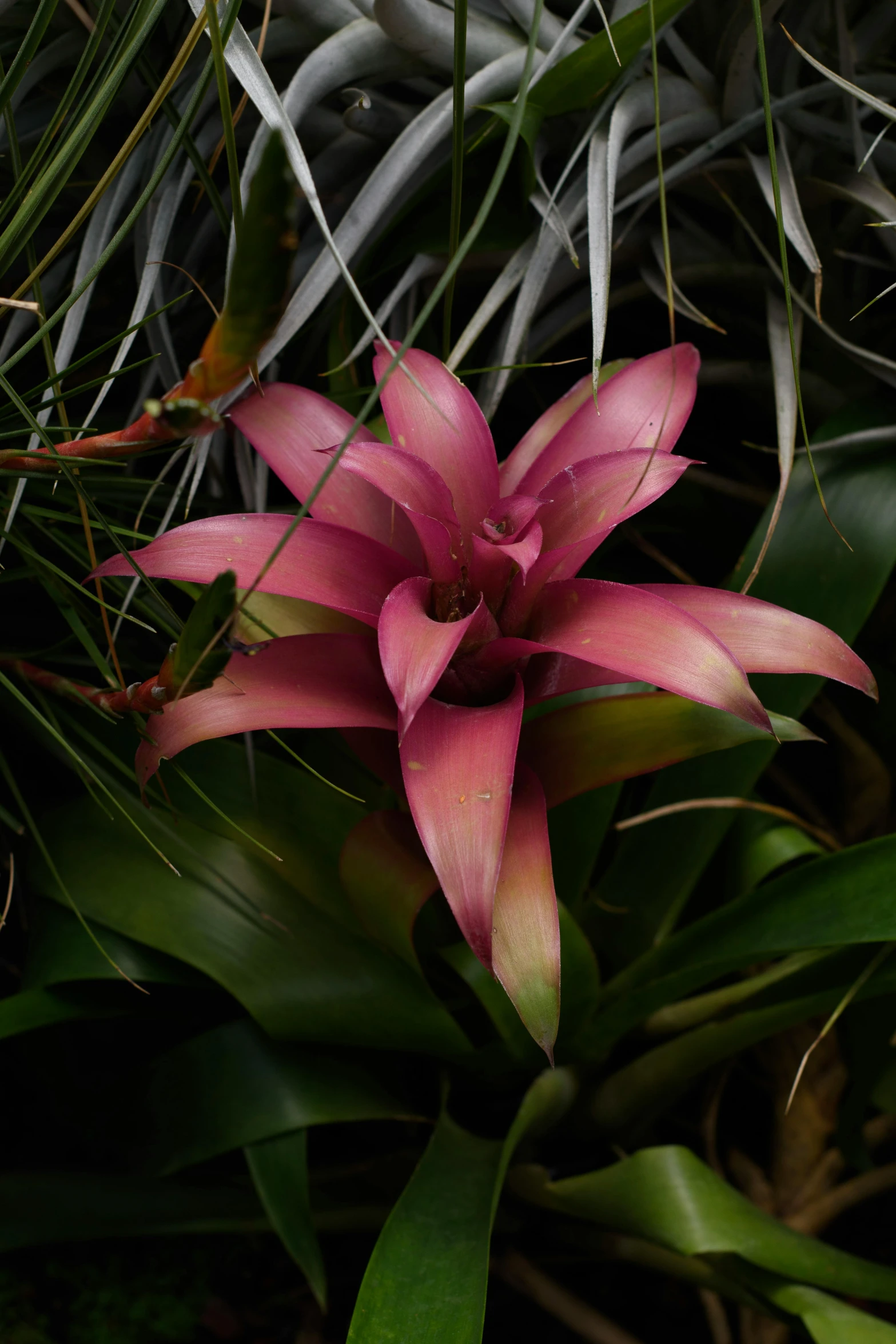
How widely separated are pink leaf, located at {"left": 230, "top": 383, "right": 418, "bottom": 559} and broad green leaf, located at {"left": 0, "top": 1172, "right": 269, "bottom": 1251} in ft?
1.90

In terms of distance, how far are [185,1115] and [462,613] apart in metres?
0.48

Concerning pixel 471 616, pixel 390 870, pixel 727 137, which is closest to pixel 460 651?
pixel 471 616

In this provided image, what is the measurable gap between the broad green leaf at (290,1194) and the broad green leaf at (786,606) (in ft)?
1.05

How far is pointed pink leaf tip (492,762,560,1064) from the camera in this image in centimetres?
44

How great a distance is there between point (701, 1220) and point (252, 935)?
39cm

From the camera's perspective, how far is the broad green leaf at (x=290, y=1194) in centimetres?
64

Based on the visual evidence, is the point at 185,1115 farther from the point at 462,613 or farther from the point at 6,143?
the point at 6,143

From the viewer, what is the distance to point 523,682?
1.81ft

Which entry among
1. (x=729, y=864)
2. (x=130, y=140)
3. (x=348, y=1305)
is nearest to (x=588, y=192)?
(x=130, y=140)

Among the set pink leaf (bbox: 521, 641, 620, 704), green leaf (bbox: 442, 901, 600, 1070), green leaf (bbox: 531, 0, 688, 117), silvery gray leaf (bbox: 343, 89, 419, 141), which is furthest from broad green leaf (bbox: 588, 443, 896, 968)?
silvery gray leaf (bbox: 343, 89, 419, 141)

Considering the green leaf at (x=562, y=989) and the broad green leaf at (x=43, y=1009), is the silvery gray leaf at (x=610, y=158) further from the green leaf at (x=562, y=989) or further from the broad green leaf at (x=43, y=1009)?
the broad green leaf at (x=43, y=1009)

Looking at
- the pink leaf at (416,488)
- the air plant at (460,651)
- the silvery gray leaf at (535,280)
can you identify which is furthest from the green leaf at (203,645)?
the silvery gray leaf at (535,280)

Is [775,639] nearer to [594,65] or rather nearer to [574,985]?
[574,985]

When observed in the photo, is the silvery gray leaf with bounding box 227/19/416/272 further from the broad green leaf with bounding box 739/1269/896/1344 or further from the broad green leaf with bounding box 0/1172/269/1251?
the broad green leaf with bounding box 739/1269/896/1344
